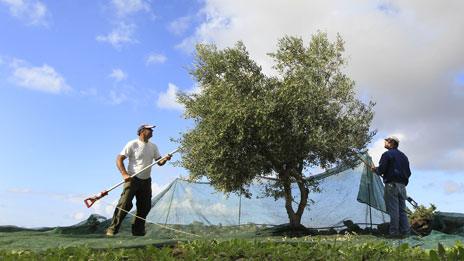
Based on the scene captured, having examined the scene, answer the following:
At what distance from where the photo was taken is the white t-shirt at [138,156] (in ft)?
37.4

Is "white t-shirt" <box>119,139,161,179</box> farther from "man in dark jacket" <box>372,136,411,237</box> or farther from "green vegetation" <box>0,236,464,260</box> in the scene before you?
"man in dark jacket" <box>372,136,411,237</box>

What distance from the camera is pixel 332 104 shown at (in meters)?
17.1

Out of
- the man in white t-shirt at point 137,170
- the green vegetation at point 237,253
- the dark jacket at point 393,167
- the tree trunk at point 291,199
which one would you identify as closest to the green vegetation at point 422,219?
the dark jacket at point 393,167

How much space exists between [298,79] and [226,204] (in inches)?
180

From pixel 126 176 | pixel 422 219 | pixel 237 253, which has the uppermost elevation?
pixel 126 176

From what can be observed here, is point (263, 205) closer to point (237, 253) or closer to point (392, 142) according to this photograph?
point (392, 142)

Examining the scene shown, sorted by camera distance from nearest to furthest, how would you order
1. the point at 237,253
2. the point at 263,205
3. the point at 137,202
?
the point at 237,253, the point at 137,202, the point at 263,205

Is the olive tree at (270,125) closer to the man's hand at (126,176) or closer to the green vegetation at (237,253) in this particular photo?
the man's hand at (126,176)

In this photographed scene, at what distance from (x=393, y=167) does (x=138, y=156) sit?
5.93 m

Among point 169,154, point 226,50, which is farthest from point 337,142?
point 169,154

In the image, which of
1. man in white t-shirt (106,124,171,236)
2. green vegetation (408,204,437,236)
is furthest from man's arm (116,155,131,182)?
green vegetation (408,204,437,236)

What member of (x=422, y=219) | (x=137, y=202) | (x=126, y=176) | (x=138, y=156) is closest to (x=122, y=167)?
(x=126, y=176)

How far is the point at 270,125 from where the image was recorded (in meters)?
15.5

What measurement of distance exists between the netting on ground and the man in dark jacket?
9.72 feet
